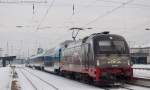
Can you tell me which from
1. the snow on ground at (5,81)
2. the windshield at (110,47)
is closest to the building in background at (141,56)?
the snow on ground at (5,81)

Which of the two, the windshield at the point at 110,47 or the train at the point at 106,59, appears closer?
the train at the point at 106,59

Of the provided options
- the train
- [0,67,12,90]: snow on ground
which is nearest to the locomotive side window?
the train

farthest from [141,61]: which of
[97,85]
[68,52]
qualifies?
[97,85]

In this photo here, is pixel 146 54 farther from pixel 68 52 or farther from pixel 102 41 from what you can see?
pixel 102 41

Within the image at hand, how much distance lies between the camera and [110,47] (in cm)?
2539

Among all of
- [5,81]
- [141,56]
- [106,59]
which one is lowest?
[5,81]

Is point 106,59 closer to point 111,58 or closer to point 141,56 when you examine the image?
point 111,58

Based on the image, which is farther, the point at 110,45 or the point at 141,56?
the point at 141,56

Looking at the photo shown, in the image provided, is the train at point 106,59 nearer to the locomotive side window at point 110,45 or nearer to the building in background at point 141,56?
the locomotive side window at point 110,45

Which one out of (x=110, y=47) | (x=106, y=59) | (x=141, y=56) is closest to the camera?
(x=106, y=59)

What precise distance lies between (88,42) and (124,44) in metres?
2.39

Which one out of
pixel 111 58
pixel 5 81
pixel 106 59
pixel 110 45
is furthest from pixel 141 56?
pixel 106 59

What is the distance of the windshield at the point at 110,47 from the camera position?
82.6 feet

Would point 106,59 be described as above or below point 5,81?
above
